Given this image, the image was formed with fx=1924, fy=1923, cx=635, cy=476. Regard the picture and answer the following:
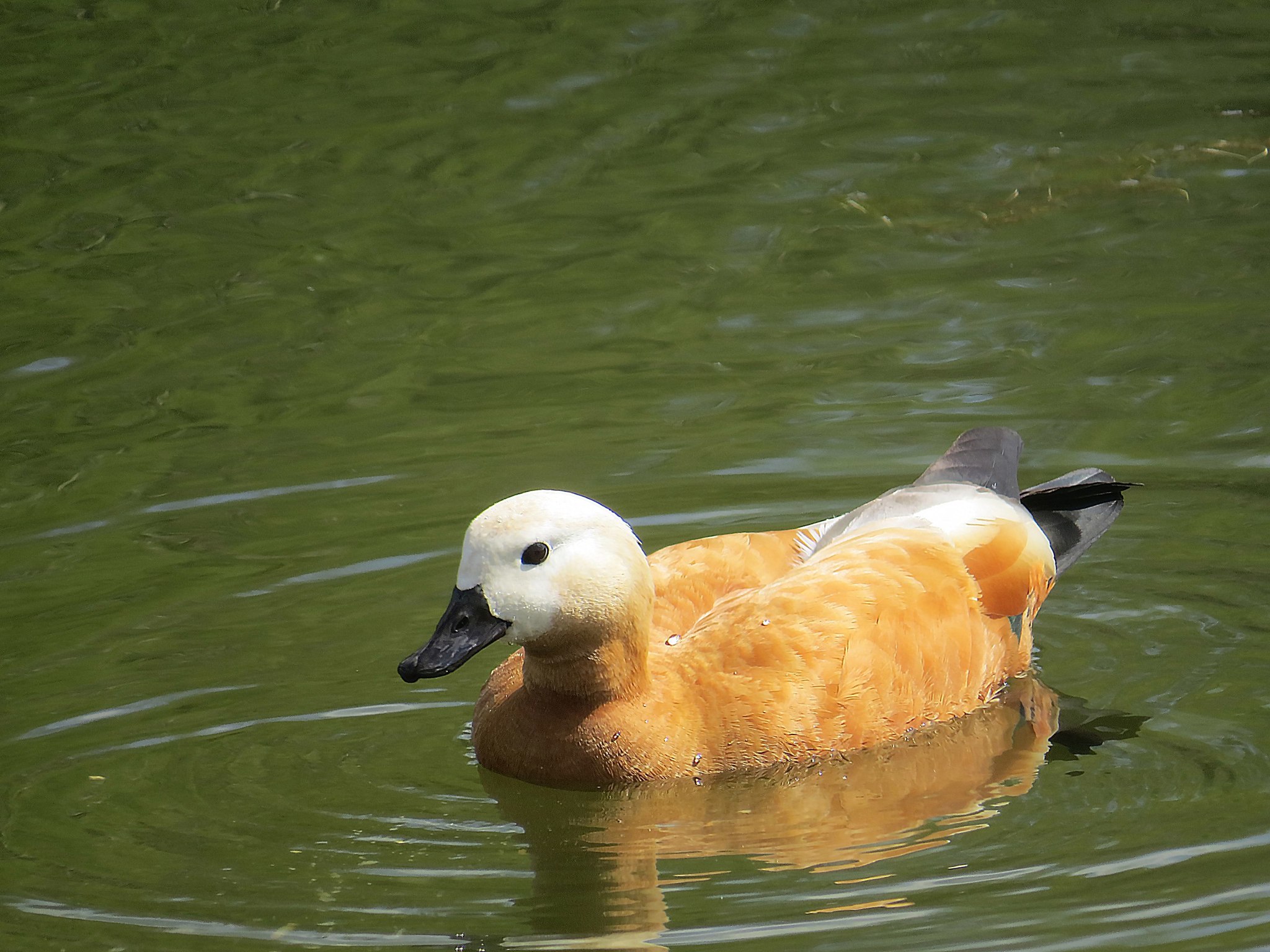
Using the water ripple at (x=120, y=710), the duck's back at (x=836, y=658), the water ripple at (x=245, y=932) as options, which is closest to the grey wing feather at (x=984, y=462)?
the duck's back at (x=836, y=658)

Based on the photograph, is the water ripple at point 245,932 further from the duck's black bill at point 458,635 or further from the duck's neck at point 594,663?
the duck's neck at point 594,663

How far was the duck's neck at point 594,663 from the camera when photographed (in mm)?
6660

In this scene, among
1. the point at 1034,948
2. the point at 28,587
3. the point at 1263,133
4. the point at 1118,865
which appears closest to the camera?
the point at 1034,948

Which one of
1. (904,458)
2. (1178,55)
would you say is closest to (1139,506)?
(904,458)

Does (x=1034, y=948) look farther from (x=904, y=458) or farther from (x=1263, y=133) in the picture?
(x=1263, y=133)

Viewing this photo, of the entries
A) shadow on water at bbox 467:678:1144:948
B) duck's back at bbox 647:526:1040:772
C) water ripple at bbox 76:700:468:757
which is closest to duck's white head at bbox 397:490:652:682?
duck's back at bbox 647:526:1040:772

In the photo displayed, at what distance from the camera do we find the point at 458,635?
21.2 feet

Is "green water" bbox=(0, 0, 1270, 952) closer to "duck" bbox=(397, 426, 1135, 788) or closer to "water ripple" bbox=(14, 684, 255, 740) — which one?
"water ripple" bbox=(14, 684, 255, 740)

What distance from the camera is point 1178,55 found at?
14.8 metres

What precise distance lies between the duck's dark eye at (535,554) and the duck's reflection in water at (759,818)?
0.87m

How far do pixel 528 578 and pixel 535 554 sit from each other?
0.29 ft

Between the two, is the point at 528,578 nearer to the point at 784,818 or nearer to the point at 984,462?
the point at 784,818

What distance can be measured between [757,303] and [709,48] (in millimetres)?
4414

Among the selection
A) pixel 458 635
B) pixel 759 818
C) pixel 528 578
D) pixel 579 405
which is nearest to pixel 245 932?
pixel 458 635
